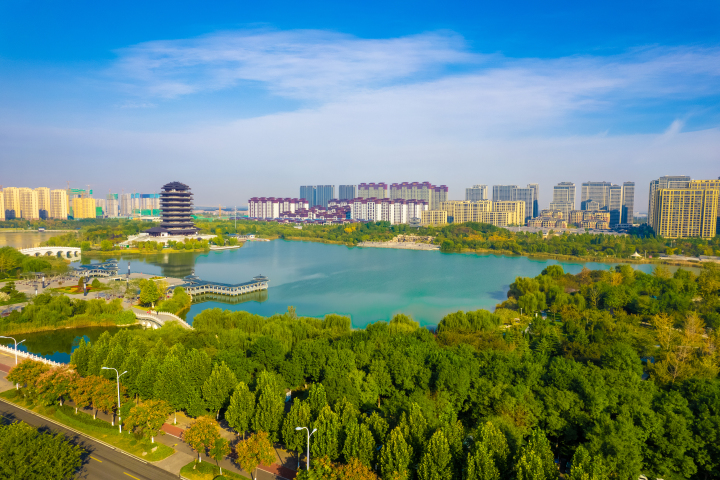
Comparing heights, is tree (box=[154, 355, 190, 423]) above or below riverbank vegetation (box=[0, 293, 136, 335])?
above

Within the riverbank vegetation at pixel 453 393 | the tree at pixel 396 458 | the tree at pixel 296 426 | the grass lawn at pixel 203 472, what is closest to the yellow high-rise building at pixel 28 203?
the riverbank vegetation at pixel 453 393

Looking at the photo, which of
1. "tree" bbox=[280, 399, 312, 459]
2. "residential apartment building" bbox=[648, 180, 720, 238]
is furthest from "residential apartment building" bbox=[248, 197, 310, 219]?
"tree" bbox=[280, 399, 312, 459]

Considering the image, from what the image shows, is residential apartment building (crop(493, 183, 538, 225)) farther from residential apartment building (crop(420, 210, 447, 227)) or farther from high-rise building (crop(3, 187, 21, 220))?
high-rise building (crop(3, 187, 21, 220))

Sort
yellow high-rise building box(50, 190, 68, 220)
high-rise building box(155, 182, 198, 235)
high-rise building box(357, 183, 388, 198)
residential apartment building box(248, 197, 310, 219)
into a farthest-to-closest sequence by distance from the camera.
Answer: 1. high-rise building box(357, 183, 388, 198)
2. residential apartment building box(248, 197, 310, 219)
3. yellow high-rise building box(50, 190, 68, 220)
4. high-rise building box(155, 182, 198, 235)

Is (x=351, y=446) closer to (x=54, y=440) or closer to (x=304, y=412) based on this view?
(x=304, y=412)

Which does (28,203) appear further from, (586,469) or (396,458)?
(586,469)

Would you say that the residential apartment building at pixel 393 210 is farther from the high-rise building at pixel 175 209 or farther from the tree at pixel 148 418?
the tree at pixel 148 418

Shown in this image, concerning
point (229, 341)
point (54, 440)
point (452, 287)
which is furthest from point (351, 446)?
point (452, 287)
